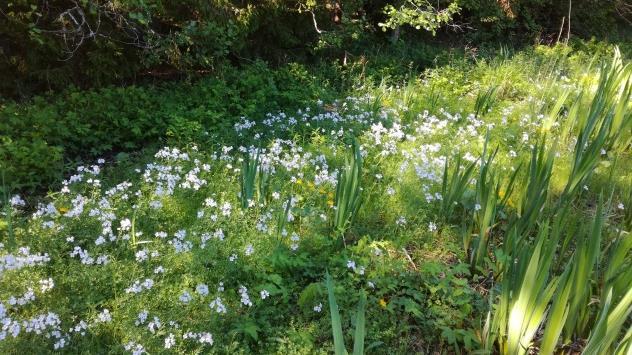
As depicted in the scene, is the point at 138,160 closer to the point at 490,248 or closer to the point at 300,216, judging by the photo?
the point at 300,216

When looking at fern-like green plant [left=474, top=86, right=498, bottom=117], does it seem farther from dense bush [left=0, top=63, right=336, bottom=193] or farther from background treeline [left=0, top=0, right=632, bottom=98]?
background treeline [left=0, top=0, right=632, bottom=98]

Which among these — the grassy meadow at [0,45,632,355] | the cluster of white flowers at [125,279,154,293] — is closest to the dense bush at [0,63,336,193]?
the grassy meadow at [0,45,632,355]

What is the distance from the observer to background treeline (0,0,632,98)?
4.62 meters

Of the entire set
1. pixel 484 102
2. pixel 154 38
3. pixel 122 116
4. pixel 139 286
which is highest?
pixel 154 38

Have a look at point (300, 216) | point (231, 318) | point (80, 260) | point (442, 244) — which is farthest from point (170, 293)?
point (442, 244)

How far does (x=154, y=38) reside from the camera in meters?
5.01

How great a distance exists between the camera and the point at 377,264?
8.82 feet

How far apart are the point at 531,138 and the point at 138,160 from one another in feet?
11.3

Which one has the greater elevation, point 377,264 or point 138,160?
point 377,264

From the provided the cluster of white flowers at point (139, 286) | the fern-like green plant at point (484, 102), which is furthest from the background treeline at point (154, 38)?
the cluster of white flowers at point (139, 286)

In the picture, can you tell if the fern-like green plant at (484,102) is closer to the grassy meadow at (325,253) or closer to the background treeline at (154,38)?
the grassy meadow at (325,253)

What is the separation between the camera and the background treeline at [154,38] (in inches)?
182

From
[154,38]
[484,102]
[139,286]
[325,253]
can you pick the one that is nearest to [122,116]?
[154,38]

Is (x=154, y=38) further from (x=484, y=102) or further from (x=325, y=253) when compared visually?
(x=484, y=102)
